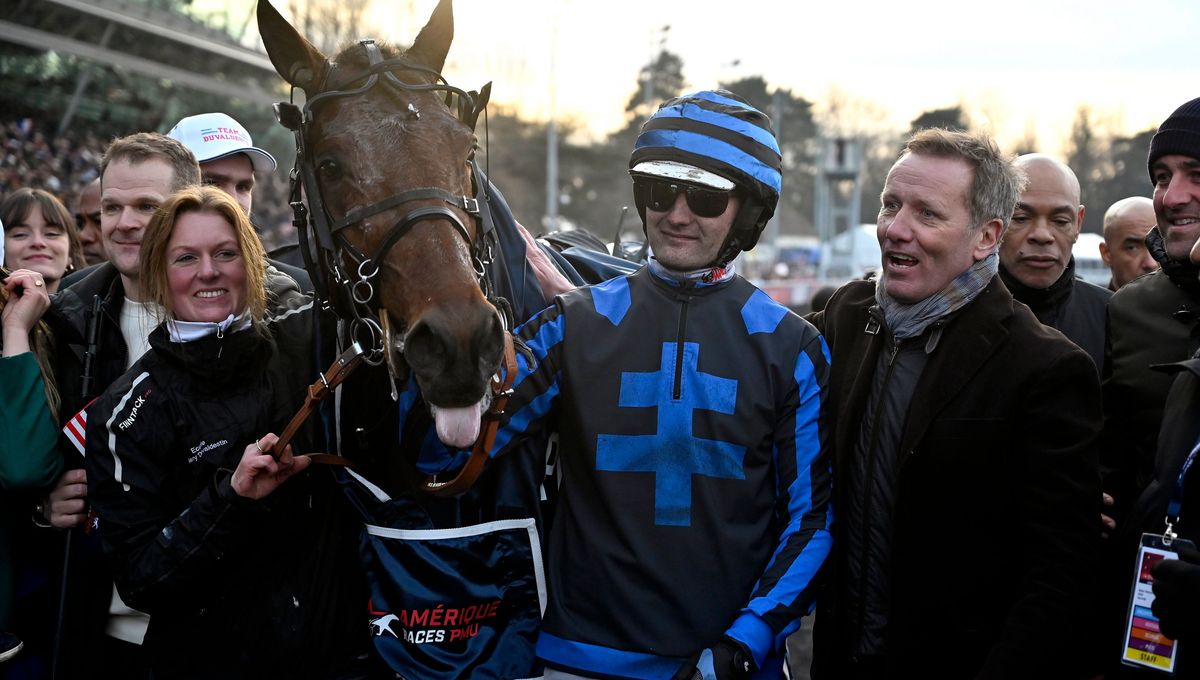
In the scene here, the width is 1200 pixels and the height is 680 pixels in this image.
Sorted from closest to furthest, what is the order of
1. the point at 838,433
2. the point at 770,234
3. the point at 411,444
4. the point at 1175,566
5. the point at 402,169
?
the point at 1175,566
the point at 402,169
the point at 411,444
the point at 838,433
the point at 770,234

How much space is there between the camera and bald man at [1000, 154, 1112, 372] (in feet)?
10.7

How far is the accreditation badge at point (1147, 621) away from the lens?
1.99m

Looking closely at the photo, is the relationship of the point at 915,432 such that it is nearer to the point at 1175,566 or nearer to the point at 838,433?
the point at 838,433

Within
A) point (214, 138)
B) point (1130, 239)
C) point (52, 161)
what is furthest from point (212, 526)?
point (52, 161)

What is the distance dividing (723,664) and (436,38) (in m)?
1.69

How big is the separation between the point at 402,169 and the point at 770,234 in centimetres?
4559

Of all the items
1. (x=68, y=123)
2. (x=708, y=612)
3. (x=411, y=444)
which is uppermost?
(x=68, y=123)

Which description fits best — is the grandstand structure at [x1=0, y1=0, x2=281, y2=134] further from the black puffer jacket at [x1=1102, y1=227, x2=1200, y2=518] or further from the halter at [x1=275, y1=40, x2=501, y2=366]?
the black puffer jacket at [x1=1102, y1=227, x2=1200, y2=518]

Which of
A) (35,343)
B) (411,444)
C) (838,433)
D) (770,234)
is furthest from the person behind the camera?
(770,234)

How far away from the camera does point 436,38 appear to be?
2348 millimetres

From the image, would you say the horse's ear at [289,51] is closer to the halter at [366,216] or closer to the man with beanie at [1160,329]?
the halter at [366,216]

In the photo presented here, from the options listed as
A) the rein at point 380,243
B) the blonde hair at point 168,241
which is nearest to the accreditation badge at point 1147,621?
the rein at point 380,243

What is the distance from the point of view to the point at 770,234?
46.4 m

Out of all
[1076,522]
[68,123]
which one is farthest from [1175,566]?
[68,123]
